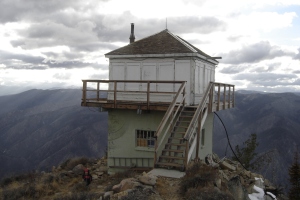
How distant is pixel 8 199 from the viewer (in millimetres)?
10828

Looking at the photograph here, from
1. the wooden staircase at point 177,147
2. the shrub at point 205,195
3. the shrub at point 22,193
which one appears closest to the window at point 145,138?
the wooden staircase at point 177,147

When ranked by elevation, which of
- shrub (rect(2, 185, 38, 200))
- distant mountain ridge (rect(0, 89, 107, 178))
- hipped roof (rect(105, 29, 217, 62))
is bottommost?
distant mountain ridge (rect(0, 89, 107, 178))

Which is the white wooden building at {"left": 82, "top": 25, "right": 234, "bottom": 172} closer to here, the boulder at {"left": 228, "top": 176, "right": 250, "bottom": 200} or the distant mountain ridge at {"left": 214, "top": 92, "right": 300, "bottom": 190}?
the boulder at {"left": 228, "top": 176, "right": 250, "bottom": 200}

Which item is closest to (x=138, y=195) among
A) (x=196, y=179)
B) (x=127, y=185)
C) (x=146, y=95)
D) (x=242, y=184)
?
(x=127, y=185)

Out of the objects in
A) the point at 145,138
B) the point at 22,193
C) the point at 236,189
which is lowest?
the point at 22,193

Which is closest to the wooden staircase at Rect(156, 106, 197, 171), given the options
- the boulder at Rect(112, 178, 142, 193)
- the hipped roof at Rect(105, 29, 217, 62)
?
the boulder at Rect(112, 178, 142, 193)

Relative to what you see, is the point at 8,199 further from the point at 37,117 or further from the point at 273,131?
the point at 37,117

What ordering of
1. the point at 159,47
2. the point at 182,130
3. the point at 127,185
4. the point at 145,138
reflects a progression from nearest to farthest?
the point at 127,185
the point at 182,130
the point at 145,138
the point at 159,47

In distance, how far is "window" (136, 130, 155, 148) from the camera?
15344 millimetres

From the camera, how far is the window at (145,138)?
50.3ft

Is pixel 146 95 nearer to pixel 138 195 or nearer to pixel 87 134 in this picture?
pixel 138 195

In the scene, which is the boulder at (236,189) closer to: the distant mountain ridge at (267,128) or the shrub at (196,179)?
the shrub at (196,179)

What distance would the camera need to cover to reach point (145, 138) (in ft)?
50.8

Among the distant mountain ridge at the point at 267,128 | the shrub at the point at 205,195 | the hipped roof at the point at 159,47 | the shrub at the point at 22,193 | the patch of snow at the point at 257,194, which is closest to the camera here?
the shrub at the point at 205,195
